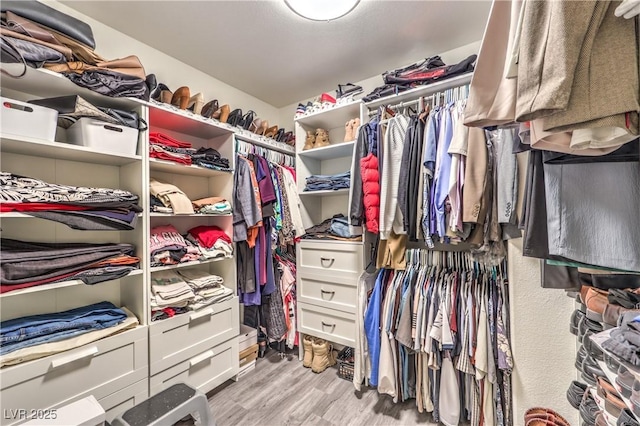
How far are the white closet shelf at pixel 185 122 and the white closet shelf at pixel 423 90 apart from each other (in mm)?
1081

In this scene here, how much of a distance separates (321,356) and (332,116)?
1.91 metres

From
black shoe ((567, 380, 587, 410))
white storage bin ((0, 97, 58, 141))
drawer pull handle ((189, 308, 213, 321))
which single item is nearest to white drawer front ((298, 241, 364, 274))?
drawer pull handle ((189, 308, 213, 321))

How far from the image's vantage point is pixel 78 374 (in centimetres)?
122

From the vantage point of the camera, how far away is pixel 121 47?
5.67ft

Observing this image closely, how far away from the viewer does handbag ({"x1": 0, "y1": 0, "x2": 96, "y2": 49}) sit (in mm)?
1125

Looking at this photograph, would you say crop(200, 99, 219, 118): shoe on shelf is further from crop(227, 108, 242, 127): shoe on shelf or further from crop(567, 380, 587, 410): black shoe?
crop(567, 380, 587, 410): black shoe

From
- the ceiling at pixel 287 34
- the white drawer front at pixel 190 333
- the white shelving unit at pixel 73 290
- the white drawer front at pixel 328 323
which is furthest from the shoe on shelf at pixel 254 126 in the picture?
the white drawer front at pixel 328 323

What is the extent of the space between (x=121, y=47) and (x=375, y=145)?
5.74 ft

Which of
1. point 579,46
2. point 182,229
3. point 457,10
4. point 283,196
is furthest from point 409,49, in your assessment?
point 182,229

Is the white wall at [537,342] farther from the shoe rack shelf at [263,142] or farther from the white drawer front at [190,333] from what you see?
the shoe rack shelf at [263,142]

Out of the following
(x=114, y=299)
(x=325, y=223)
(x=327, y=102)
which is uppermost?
(x=327, y=102)

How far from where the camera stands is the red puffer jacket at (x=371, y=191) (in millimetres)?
1675

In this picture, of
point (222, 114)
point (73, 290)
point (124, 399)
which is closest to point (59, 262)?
point (73, 290)

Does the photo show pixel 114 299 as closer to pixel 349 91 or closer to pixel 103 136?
pixel 103 136
